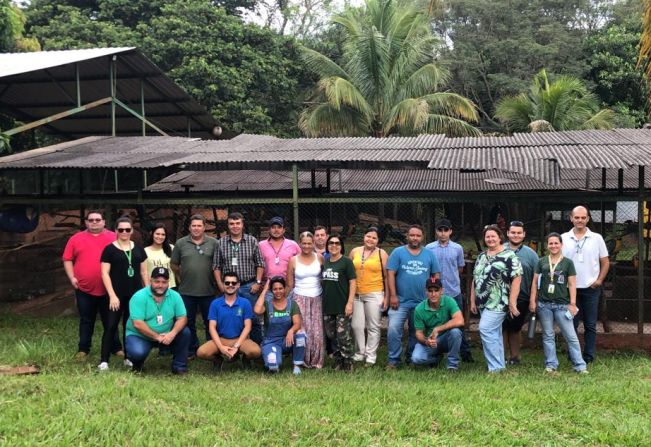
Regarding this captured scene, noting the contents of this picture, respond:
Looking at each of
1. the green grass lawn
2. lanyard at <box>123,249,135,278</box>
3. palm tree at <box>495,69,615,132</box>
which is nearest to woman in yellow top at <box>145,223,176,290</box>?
lanyard at <box>123,249,135,278</box>

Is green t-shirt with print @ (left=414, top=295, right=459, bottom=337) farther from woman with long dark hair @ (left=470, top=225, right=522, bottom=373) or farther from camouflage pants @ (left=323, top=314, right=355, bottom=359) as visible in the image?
camouflage pants @ (left=323, top=314, right=355, bottom=359)

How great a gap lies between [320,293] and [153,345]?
5.42 ft

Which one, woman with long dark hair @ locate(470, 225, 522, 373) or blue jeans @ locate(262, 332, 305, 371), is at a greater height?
woman with long dark hair @ locate(470, 225, 522, 373)

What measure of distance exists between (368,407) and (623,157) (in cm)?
437

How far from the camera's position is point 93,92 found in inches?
538

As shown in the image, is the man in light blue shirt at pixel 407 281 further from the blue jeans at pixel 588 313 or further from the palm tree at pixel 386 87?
the palm tree at pixel 386 87

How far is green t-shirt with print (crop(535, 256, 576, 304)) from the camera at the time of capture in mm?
5906

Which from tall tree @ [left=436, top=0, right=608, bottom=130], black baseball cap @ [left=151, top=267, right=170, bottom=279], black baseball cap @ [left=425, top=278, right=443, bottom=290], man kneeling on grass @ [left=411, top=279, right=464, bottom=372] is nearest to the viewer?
black baseball cap @ [left=151, top=267, right=170, bottom=279]

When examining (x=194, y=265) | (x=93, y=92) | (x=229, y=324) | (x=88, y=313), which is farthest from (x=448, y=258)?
(x=93, y=92)

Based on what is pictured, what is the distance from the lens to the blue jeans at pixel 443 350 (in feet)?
19.4

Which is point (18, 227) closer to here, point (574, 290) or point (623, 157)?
point (574, 290)

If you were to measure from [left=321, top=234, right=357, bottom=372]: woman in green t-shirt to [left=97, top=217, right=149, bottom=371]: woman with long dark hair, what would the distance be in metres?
1.77

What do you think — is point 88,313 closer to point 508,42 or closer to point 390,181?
point 390,181

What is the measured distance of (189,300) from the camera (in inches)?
Result: 249
